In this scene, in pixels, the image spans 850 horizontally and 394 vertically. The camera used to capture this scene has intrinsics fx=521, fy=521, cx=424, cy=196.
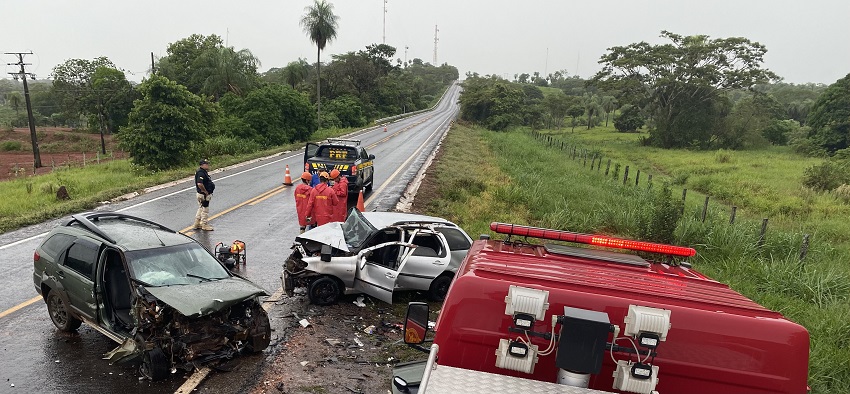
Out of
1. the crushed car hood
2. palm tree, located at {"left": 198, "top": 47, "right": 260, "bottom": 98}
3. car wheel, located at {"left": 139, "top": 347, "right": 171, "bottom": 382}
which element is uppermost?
palm tree, located at {"left": 198, "top": 47, "right": 260, "bottom": 98}

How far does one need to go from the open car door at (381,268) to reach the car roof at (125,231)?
2.60m

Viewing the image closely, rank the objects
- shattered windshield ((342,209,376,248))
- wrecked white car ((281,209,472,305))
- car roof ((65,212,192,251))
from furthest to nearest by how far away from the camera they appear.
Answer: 1. shattered windshield ((342,209,376,248))
2. wrecked white car ((281,209,472,305))
3. car roof ((65,212,192,251))

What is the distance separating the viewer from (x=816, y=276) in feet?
33.4

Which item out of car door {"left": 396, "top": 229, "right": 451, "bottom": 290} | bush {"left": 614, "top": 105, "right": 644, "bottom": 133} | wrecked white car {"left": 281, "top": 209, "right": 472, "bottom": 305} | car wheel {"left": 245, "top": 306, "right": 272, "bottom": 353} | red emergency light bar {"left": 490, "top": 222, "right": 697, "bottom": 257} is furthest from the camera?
bush {"left": 614, "top": 105, "right": 644, "bottom": 133}

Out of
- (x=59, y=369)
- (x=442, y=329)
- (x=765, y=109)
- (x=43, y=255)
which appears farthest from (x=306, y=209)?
(x=765, y=109)

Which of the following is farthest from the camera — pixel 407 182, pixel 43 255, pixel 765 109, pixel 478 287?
pixel 765 109

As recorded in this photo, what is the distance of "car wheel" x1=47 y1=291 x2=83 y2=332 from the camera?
22.2 feet

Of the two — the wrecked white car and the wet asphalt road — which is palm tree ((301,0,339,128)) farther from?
the wrecked white car

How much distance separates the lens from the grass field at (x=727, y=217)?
Answer: 29.2 feet

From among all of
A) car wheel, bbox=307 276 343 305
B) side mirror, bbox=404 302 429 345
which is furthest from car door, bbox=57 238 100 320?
side mirror, bbox=404 302 429 345

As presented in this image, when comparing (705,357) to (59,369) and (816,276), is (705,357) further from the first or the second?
(816,276)

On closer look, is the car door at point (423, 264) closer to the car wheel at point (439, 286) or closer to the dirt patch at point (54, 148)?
the car wheel at point (439, 286)

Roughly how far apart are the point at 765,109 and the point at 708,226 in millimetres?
49258

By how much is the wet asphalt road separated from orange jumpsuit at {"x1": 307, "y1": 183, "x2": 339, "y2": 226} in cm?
116
